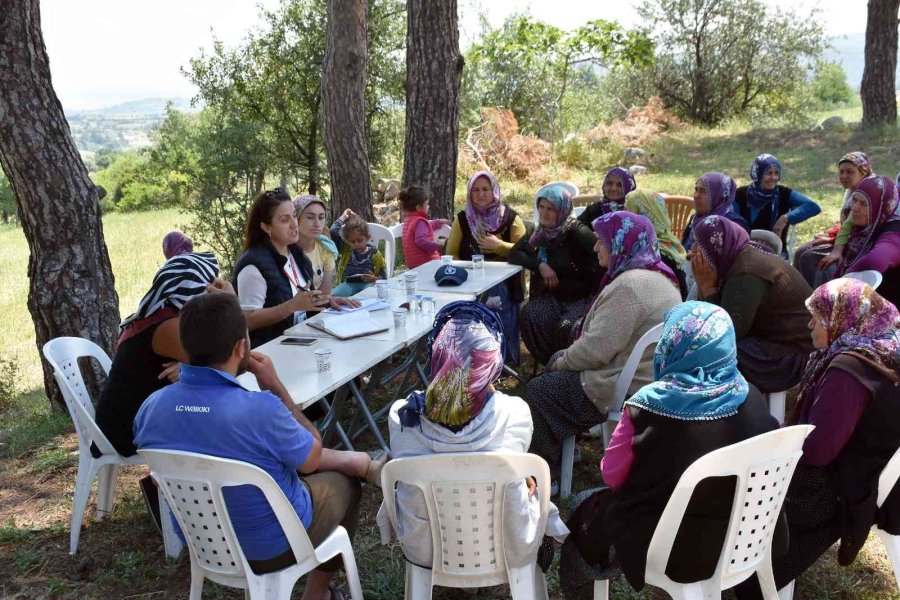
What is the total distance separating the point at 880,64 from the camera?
12.4 m

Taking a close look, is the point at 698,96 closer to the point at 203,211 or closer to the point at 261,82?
the point at 261,82

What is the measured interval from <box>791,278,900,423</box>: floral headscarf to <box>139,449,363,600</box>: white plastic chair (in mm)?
1731

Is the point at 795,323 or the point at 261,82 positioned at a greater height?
the point at 261,82

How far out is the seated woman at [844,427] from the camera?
2348 millimetres

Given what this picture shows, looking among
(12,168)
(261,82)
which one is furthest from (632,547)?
(261,82)

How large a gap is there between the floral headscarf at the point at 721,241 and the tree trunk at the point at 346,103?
187 inches

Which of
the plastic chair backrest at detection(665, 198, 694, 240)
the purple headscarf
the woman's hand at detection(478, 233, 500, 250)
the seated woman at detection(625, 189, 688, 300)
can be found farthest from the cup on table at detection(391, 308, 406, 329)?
the plastic chair backrest at detection(665, 198, 694, 240)

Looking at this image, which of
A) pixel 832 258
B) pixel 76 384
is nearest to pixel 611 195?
pixel 832 258

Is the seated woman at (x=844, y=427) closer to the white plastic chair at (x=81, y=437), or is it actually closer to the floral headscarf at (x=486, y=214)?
the white plastic chair at (x=81, y=437)

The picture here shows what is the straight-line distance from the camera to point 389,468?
216cm

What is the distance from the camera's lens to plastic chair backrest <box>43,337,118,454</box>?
3.06 meters

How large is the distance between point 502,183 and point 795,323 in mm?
9929

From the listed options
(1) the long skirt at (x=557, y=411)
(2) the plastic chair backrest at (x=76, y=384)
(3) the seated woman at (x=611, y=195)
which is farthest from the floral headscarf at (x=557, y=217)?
(2) the plastic chair backrest at (x=76, y=384)

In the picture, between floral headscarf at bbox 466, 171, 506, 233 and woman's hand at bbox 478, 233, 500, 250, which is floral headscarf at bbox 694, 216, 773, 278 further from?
floral headscarf at bbox 466, 171, 506, 233
